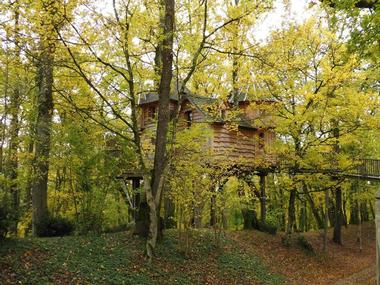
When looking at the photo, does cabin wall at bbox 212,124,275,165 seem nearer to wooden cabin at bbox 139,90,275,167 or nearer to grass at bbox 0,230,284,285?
wooden cabin at bbox 139,90,275,167

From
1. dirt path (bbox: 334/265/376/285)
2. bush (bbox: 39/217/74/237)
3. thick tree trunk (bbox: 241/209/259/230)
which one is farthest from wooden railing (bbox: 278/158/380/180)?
bush (bbox: 39/217/74/237)

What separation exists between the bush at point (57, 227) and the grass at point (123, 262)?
1.38m

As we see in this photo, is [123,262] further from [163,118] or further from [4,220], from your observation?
[163,118]

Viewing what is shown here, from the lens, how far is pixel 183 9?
1258 centimetres

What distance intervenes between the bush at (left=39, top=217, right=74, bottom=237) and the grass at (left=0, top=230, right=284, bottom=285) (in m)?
1.38

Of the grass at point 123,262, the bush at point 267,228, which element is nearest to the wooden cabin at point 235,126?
the bush at point 267,228

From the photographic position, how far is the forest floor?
8423 millimetres

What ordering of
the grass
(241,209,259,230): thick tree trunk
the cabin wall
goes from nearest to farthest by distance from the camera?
1. the grass
2. the cabin wall
3. (241,209,259,230): thick tree trunk

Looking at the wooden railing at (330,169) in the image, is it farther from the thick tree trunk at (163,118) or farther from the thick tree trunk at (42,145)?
the thick tree trunk at (42,145)

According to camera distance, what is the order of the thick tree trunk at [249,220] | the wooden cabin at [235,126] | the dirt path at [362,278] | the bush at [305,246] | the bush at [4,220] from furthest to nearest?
the thick tree trunk at [249,220]
the bush at [305,246]
the wooden cabin at [235,126]
the dirt path at [362,278]
the bush at [4,220]

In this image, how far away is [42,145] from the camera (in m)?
12.1

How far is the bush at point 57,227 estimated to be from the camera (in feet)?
39.2

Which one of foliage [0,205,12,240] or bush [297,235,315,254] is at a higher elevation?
foliage [0,205,12,240]

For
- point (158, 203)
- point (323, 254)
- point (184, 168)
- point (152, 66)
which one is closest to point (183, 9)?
point (152, 66)
